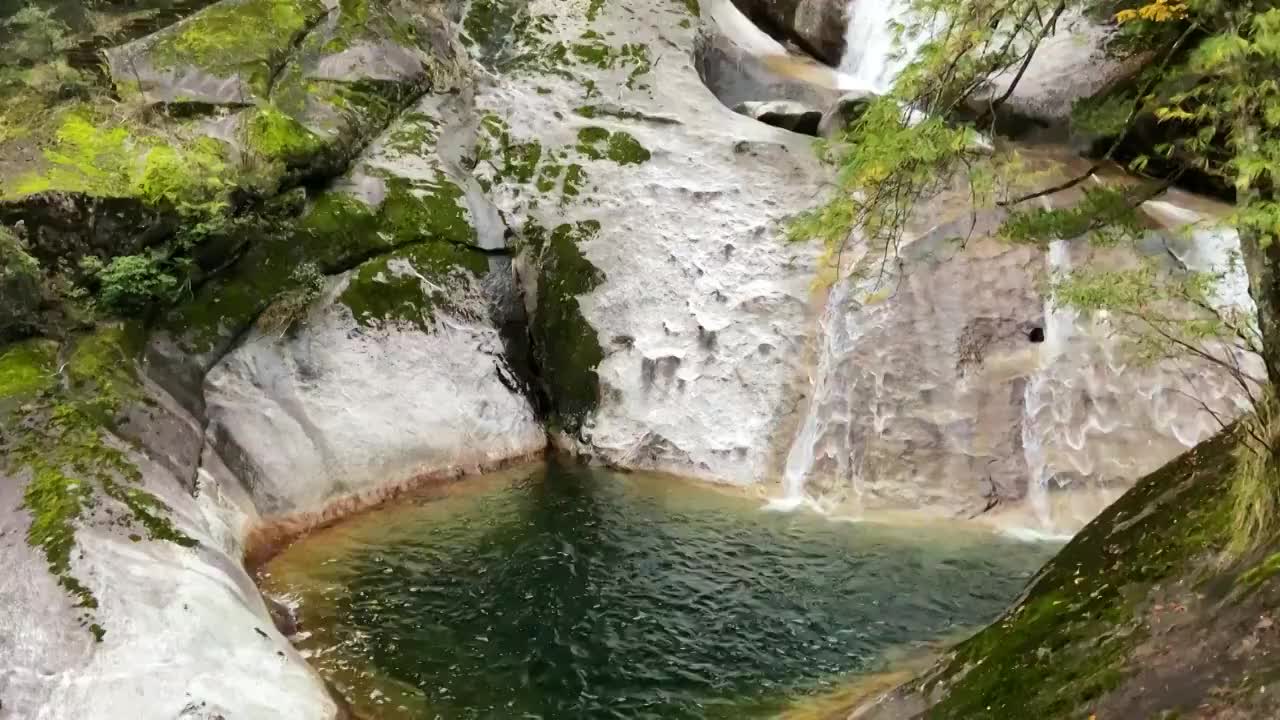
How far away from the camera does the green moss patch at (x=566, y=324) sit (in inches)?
571

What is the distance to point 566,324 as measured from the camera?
1484cm

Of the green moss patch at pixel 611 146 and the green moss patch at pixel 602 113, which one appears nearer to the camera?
the green moss patch at pixel 611 146

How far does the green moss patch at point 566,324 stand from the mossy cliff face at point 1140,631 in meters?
8.69

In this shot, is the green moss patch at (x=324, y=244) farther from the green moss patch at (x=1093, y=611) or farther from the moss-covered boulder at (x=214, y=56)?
the green moss patch at (x=1093, y=611)

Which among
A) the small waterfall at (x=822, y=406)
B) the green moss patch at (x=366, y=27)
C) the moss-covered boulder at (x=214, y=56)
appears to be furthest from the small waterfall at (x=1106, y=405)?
the green moss patch at (x=366, y=27)

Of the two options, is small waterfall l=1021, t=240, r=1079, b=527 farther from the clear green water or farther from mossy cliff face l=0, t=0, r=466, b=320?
mossy cliff face l=0, t=0, r=466, b=320

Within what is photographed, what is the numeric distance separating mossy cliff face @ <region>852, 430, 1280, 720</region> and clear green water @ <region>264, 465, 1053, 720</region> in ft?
6.80

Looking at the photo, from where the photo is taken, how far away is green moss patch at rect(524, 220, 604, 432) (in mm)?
14492

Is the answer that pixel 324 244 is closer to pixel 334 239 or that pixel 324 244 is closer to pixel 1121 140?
pixel 334 239

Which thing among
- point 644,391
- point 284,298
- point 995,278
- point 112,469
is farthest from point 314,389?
point 995,278

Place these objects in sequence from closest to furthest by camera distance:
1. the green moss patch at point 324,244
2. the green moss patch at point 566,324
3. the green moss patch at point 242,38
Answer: the green moss patch at point 324,244 → the green moss patch at point 242,38 → the green moss patch at point 566,324

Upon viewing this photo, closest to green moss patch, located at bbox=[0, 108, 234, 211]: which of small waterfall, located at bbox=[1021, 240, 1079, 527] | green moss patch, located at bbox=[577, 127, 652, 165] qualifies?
green moss patch, located at bbox=[577, 127, 652, 165]

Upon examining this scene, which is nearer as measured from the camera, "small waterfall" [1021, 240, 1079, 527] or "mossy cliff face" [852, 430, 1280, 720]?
"mossy cliff face" [852, 430, 1280, 720]

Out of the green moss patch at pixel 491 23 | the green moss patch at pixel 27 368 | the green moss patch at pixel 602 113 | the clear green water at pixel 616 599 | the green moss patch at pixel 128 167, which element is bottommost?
the clear green water at pixel 616 599
